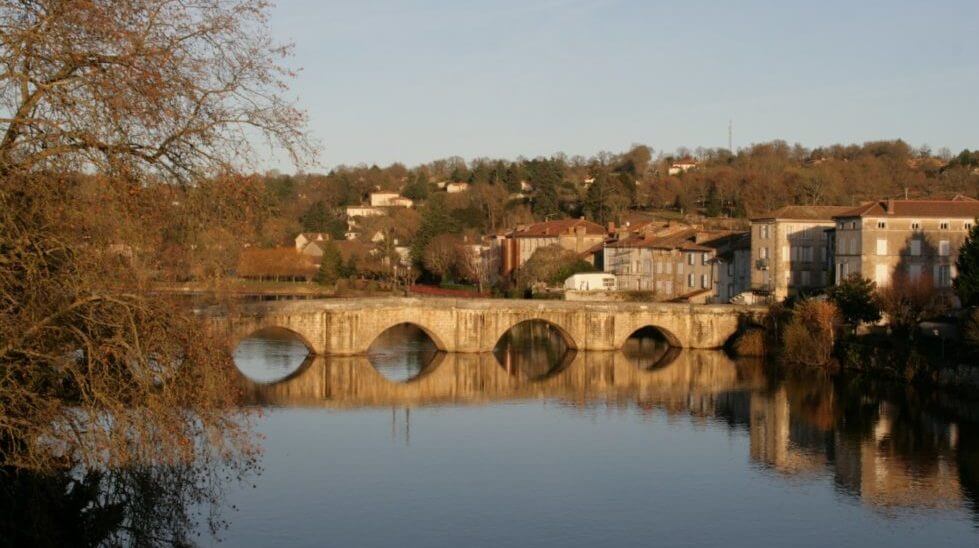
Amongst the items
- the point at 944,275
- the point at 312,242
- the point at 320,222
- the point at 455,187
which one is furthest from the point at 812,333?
the point at 455,187

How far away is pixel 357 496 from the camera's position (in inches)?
869

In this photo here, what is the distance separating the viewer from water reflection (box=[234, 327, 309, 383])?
38281 millimetres

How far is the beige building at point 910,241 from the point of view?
1709 inches

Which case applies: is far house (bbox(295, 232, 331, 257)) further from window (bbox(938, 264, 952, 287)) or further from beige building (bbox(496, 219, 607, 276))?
window (bbox(938, 264, 952, 287))

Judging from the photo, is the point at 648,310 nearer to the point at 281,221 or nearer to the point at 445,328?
the point at 445,328

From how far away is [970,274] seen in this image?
118 ft

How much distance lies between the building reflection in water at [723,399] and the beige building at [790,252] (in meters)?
6.75

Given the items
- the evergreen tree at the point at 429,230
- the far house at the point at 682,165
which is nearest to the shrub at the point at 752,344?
the evergreen tree at the point at 429,230

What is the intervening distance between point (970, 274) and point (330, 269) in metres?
44.5

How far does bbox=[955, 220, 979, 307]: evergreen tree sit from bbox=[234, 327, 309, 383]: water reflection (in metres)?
→ 22.8

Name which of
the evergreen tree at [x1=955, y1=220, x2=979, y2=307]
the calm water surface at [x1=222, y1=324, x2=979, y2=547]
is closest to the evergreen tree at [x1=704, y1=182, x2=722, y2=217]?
the calm water surface at [x1=222, y1=324, x2=979, y2=547]

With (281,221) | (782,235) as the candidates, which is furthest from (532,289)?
(281,221)

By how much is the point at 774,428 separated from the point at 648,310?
52.4 ft

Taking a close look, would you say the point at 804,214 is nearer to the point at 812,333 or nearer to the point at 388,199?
the point at 812,333
